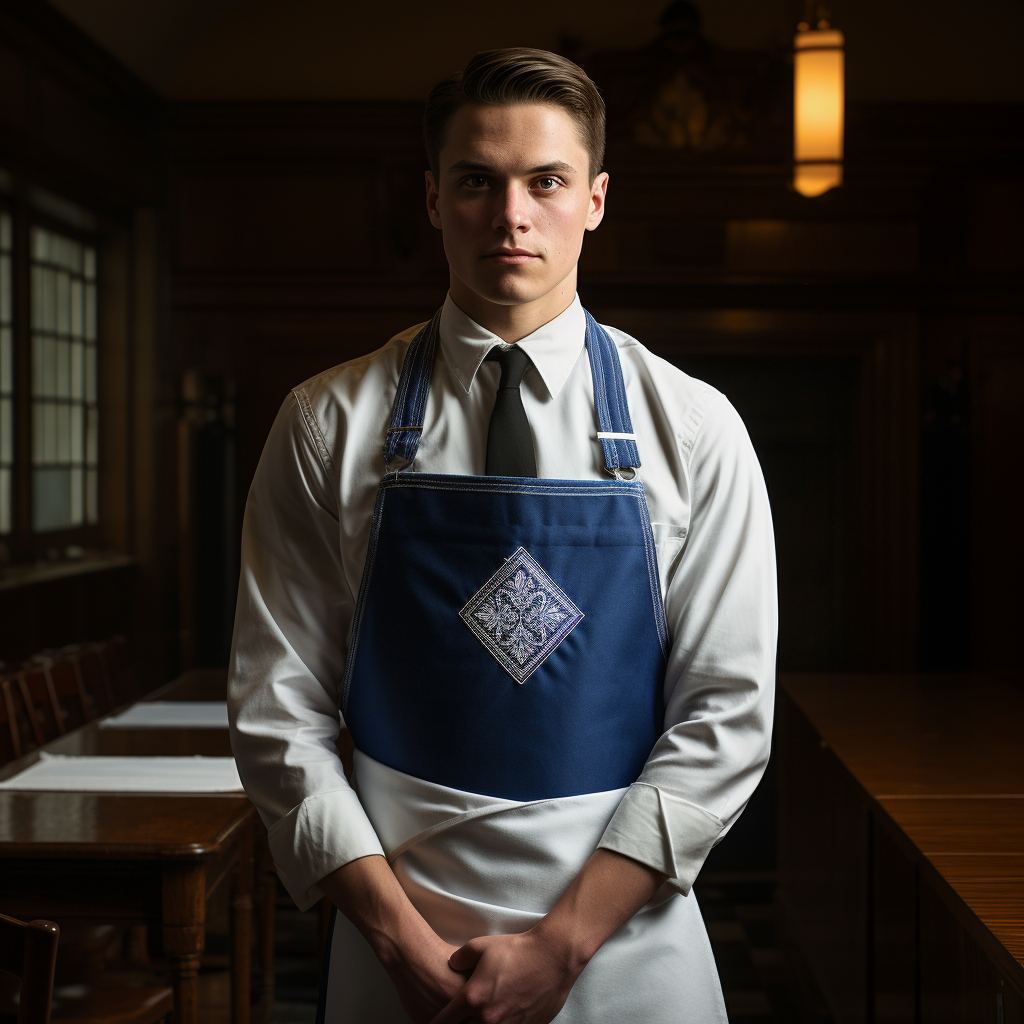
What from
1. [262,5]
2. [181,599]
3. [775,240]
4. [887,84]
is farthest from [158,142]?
[887,84]

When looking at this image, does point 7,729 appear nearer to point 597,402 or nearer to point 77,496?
point 597,402

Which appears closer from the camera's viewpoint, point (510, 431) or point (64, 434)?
point (510, 431)

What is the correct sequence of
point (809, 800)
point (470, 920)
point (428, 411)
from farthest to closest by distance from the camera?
point (809, 800) < point (428, 411) < point (470, 920)

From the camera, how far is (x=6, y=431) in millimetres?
4219

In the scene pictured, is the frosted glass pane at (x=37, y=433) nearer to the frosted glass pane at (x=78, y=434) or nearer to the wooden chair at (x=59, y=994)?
the frosted glass pane at (x=78, y=434)

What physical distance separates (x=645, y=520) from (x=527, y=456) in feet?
0.47

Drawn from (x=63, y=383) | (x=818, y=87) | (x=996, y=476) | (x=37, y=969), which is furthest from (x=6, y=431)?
(x=996, y=476)

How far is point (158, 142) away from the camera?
5.12m

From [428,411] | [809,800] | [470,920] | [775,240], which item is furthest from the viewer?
[775,240]

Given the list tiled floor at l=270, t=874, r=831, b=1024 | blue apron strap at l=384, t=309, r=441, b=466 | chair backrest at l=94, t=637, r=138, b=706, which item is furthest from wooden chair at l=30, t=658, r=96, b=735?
blue apron strap at l=384, t=309, r=441, b=466

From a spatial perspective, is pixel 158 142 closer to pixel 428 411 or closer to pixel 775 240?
pixel 775 240

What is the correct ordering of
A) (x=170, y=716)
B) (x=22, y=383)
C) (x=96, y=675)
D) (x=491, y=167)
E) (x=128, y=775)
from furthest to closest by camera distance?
(x=22, y=383), (x=96, y=675), (x=170, y=716), (x=128, y=775), (x=491, y=167)

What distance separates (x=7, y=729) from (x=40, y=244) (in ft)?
8.48

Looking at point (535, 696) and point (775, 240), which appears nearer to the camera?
point (535, 696)
